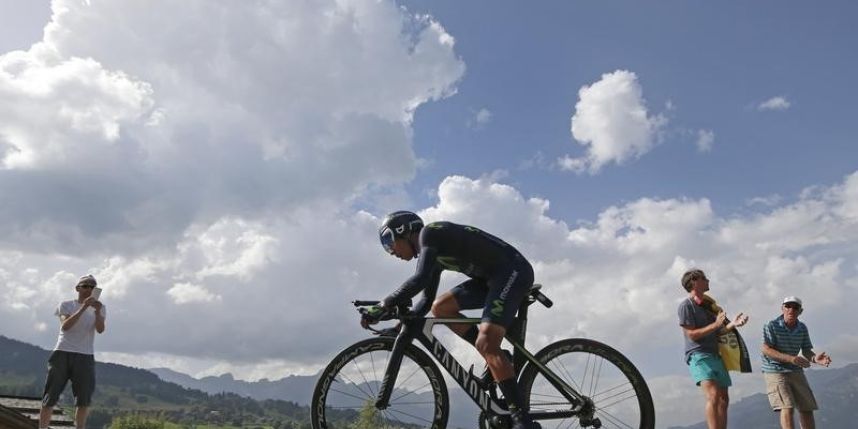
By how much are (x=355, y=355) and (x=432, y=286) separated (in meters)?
1.15

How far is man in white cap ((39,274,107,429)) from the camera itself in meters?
10.1

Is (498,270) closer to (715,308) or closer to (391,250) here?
(391,250)

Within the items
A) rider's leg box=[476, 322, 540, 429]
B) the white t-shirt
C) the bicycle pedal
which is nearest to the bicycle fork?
rider's leg box=[476, 322, 540, 429]

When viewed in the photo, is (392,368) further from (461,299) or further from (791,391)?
(791,391)

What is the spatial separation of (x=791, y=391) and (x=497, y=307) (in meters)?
6.57

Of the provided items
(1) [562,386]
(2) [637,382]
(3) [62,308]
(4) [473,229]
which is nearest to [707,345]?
(2) [637,382]

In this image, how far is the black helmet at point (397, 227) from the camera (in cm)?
686

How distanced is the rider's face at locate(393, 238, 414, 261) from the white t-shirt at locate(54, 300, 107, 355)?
640cm

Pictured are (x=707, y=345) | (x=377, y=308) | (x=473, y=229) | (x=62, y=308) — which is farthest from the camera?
(x=62, y=308)

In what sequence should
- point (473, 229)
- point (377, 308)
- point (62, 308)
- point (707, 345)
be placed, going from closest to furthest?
point (377, 308) → point (473, 229) → point (707, 345) → point (62, 308)

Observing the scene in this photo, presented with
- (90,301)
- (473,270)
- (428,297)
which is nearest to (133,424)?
(90,301)

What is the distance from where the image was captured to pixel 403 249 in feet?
22.7

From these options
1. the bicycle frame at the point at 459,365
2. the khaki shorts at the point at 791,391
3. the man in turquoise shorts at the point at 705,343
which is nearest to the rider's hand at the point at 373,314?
the bicycle frame at the point at 459,365

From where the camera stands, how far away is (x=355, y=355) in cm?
682
